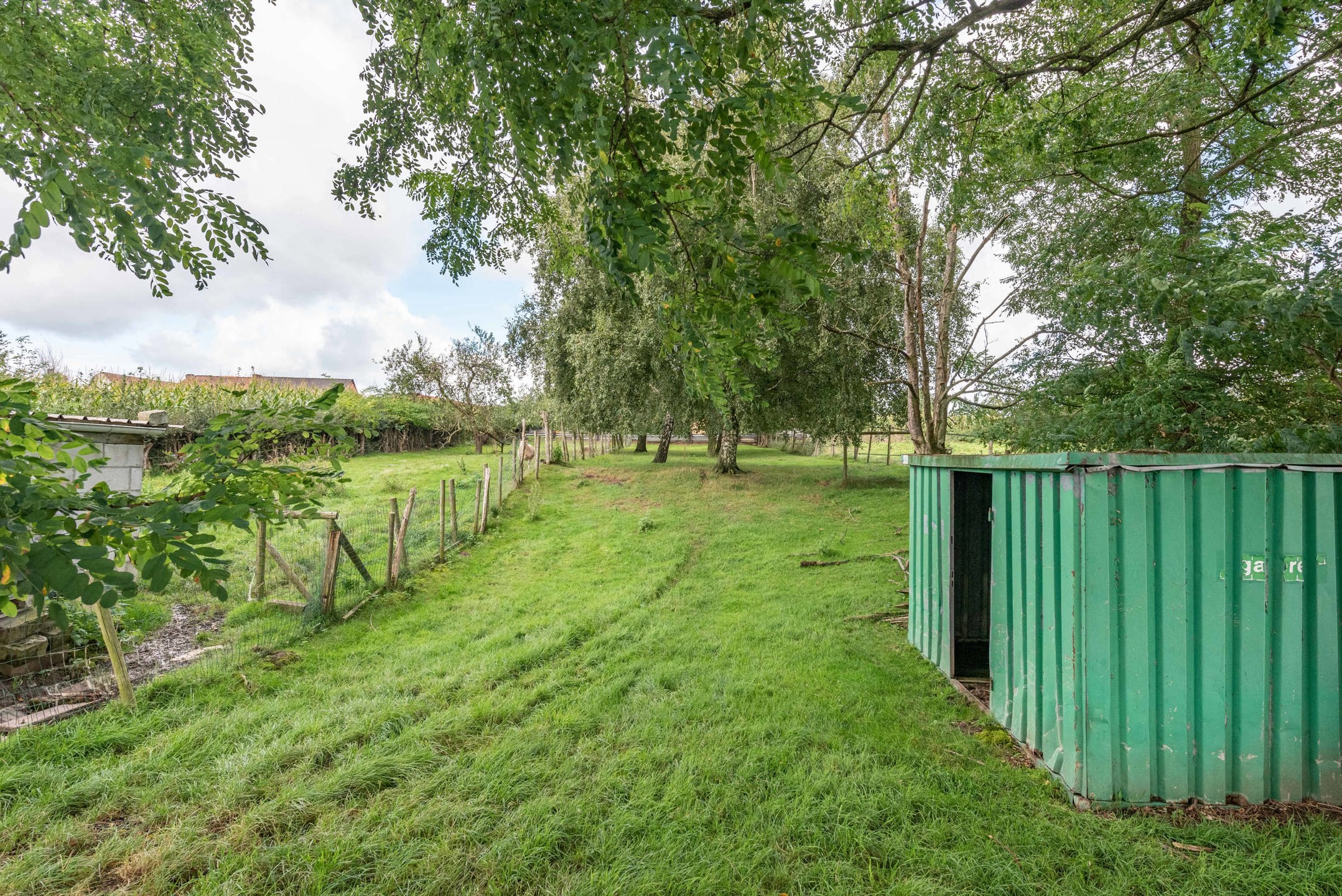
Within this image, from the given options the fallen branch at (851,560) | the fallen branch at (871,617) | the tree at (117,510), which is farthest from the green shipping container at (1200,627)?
the fallen branch at (851,560)

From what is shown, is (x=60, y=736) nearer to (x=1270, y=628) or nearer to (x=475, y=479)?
(x=1270, y=628)

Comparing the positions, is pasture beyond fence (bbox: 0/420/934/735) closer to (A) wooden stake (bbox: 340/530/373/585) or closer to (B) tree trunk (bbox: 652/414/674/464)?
(A) wooden stake (bbox: 340/530/373/585)

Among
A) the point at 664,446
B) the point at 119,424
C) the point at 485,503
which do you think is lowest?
the point at 485,503

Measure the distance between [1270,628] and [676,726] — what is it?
12.5 feet

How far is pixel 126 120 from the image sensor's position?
2539 millimetres

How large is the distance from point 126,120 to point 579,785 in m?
4.28

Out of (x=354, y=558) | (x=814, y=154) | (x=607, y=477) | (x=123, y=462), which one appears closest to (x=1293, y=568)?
(x=814, y=154)

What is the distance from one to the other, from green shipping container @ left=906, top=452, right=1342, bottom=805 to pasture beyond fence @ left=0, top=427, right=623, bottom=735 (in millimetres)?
4401

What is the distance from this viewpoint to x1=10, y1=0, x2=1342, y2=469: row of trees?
2023 millimetres

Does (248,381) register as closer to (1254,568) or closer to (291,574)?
(291,574)

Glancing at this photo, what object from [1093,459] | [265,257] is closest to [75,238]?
[265,257]

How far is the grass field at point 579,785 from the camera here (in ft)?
9.66

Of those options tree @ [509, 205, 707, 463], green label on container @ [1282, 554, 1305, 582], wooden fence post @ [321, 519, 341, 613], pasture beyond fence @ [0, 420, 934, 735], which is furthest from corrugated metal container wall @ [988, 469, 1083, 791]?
tree @ [509, 205, 707, 463]

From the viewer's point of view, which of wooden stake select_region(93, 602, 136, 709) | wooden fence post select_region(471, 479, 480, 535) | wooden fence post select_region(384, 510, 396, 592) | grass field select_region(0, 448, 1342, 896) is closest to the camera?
grass field select_region(0, 448, 1342, 896)
